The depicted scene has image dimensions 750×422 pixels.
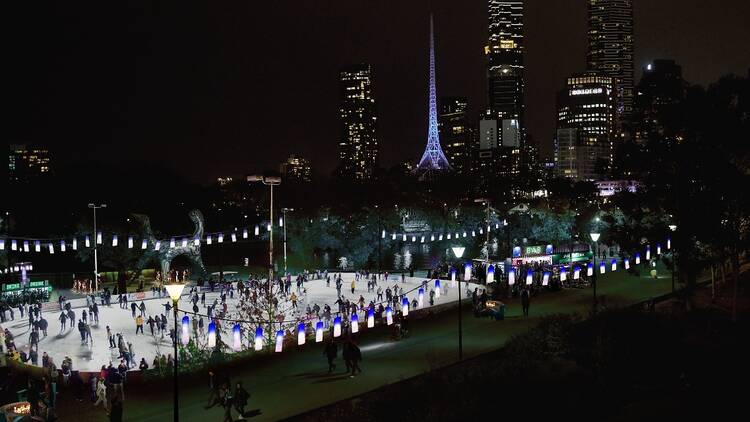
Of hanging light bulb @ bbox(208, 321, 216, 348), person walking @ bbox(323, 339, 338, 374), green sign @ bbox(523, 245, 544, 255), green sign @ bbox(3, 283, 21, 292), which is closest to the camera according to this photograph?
person walking @ bbox(323, 339, 338, 374)

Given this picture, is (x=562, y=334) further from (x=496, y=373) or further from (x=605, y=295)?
(x=605, y=295)

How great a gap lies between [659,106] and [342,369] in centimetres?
1791

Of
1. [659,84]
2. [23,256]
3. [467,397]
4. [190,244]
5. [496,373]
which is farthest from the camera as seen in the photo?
[23,256]

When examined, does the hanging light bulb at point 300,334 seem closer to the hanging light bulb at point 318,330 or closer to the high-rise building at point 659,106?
the hanging light bulb at point 318,330

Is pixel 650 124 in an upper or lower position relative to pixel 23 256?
upper

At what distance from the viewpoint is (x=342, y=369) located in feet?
69.8

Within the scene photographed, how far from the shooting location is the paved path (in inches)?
701

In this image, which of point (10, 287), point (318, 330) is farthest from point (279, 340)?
point (10, 287)

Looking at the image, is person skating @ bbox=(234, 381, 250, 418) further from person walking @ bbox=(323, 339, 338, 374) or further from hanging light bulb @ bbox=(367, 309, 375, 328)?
hanging light bulb @ bbox=(367, 309, 375, 328)

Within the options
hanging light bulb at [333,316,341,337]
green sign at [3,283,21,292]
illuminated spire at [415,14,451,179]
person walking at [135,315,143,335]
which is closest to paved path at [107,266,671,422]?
hanging light bulb at [333,316,341,337]

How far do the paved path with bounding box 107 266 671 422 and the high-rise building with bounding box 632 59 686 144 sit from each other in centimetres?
779

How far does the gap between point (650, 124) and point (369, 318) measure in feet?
48.4

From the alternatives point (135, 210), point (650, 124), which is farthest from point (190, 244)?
point (650, 124)

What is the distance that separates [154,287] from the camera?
41.2 metres
